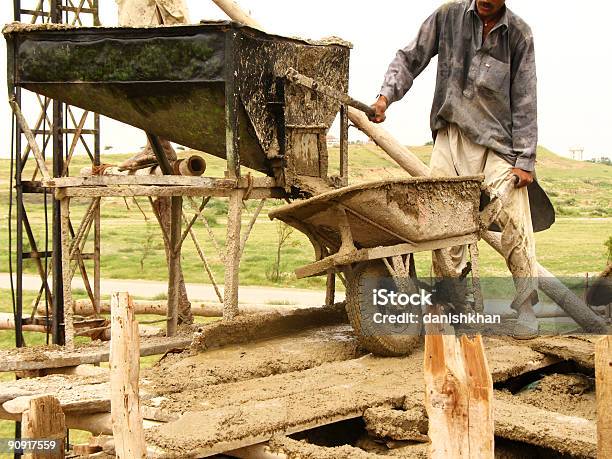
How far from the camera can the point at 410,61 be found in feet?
26.9

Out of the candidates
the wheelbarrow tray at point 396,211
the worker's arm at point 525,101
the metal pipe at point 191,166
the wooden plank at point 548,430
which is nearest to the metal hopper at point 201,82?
the metal pipe at point 191,166

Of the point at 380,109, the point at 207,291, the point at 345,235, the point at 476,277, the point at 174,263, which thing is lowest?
the point at 207,291

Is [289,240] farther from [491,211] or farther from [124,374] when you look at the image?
[124,374]

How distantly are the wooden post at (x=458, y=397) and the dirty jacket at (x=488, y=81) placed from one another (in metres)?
3.85

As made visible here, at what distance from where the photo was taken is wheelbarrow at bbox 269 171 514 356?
6691mm

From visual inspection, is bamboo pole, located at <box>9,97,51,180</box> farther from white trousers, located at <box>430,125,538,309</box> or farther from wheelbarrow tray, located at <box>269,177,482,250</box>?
white trousers, located at <box>430,125,538,309</box>

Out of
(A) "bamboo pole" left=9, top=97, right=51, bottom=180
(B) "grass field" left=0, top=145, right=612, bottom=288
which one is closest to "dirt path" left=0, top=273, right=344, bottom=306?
(B) "grass field" left=0, top=145, right=612, bottom=288

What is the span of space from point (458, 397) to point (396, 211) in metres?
2.57

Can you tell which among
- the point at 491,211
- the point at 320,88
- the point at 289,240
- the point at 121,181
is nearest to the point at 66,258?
the point at 121,181

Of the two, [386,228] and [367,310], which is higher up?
[386,228]

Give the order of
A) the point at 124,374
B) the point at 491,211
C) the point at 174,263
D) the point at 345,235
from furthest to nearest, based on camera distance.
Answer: the point at 174,263
the point at 491,211
the point at 345,235
the point at 124,374

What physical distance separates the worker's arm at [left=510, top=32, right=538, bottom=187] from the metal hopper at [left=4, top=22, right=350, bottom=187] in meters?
1.52

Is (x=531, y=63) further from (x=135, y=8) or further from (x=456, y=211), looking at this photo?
(x=135, y=8)

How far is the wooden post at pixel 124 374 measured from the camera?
5191 mm
